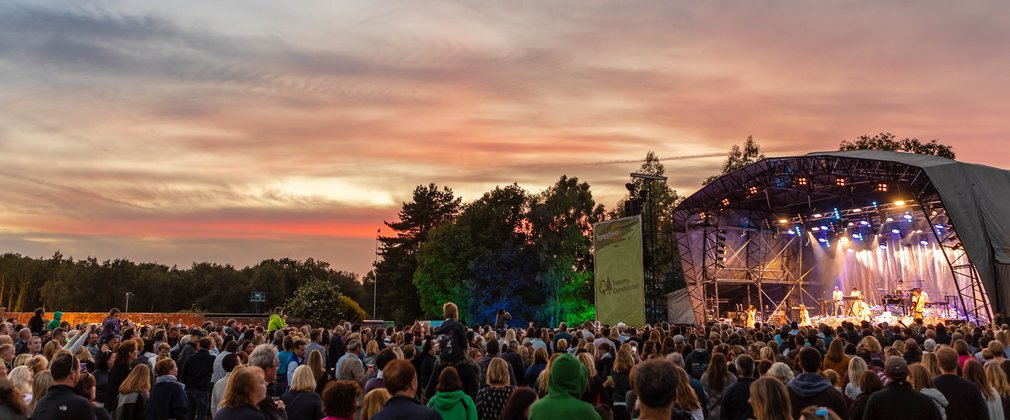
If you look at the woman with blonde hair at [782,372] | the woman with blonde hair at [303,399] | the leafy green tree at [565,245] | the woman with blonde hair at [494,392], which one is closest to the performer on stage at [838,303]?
the leafy green tree at [565,245]

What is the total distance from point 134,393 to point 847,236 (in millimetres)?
31173

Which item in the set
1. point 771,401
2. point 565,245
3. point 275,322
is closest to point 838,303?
point 565,245

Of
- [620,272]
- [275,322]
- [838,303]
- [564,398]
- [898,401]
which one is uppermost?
[620,272]

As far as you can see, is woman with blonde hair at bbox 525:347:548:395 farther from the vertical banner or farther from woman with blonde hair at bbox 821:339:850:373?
the vertical banner

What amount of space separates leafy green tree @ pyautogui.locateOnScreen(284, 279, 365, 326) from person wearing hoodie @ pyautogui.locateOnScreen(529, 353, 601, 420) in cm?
3203

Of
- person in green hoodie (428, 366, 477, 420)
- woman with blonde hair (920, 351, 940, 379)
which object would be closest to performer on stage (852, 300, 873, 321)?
woman with blonde hair (920, 351, 940, 379)

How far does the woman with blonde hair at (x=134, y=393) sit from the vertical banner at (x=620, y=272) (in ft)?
67.3

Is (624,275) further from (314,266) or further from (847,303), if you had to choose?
(314,266)

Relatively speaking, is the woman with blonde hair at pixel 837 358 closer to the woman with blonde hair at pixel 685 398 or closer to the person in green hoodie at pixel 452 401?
the woman with blonde hair at pixel 685 398

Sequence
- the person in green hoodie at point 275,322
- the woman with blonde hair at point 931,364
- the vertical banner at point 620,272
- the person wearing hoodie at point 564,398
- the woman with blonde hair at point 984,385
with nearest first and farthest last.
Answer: the person wearing hoodie at point 564,398 < the woman with blonde hair at point 984,385 < the woman with blonde hair at point 931,364 < the person in green hoodie at point 275,322 < the vertical banner at point 620,272

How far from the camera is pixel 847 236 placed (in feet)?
105

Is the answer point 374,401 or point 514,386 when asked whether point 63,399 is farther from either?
point 514,386

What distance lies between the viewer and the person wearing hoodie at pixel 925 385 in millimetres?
5762

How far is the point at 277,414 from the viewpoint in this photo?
5.04 m
